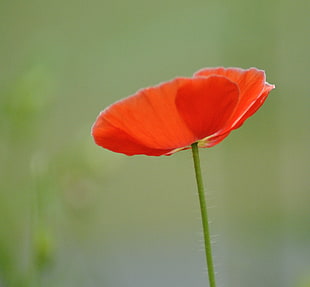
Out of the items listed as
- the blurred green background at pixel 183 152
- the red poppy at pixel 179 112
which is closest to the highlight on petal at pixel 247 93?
the red poppy at pixel 179 112

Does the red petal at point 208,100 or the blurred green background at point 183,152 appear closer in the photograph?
the red petal at point 208,100

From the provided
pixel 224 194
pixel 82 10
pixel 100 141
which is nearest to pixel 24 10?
pixel 82 10

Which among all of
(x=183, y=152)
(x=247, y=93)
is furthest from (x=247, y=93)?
(x=183, y=152)

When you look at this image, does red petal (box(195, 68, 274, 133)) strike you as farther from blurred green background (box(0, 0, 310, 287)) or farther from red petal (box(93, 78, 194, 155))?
blurred green background (box(0, 0, 310, 287))

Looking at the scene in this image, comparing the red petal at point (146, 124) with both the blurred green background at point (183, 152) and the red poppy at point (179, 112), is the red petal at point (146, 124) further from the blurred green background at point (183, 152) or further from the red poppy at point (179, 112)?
the blurred green background at point (183, 152)

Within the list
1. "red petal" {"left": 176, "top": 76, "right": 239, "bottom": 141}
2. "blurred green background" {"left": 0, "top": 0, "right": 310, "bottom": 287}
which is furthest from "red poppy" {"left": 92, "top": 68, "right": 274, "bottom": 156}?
"blurred green background" {"left": 0, "top": 0, "right": 310, "bottom": 287}

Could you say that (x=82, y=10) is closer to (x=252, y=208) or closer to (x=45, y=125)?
(x=45, y=125)
